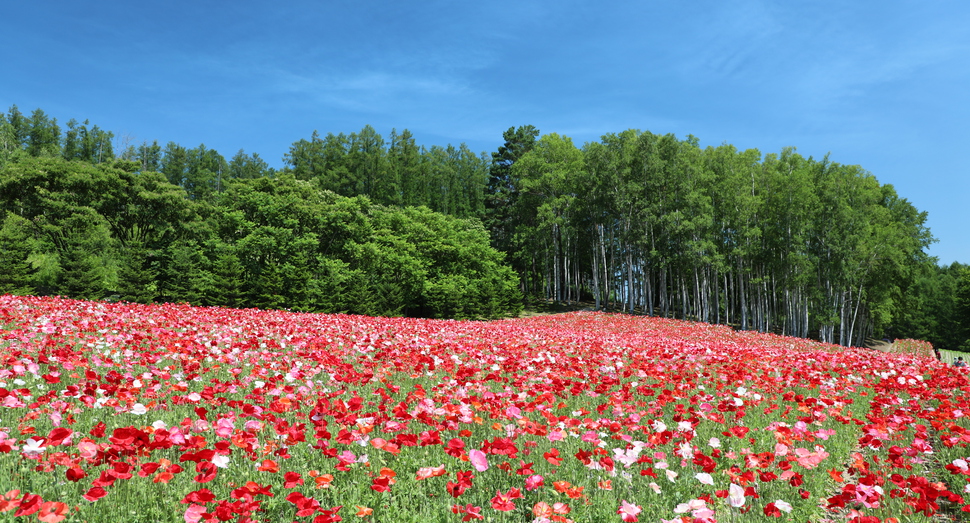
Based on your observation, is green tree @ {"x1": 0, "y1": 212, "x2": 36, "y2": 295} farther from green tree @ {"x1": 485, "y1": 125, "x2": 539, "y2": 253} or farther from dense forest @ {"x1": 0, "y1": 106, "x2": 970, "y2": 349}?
green tree @ {"x1": 485, "y1": 125, "x2": 539, "y2": 253}

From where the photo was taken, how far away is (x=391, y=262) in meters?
32.2

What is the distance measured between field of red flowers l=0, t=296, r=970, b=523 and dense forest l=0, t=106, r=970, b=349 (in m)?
19.0

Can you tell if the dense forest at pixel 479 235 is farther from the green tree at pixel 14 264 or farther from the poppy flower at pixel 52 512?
the poppy flower at pixel 52 512

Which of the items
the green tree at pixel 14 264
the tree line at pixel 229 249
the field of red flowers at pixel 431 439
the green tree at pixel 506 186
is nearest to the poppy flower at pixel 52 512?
the field of red flowers at pixel 431 439

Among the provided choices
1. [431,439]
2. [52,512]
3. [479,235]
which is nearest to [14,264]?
[479,235]

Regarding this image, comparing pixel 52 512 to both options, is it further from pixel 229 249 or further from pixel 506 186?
pixel 506 186

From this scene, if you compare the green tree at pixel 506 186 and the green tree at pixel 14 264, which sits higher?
the green tree at pixel 506 186

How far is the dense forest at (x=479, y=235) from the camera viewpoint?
26.2m

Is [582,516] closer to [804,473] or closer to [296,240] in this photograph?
[804,473]

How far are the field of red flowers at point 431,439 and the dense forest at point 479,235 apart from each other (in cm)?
1901

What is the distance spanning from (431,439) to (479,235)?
35.1 m

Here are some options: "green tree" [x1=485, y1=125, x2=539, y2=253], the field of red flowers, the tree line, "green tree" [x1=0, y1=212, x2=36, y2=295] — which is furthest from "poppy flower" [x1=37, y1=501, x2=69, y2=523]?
"green tree" [x1=485, y1=125, x2=539, y2=253]

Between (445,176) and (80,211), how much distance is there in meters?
41.2

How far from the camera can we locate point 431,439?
11.4 ft
